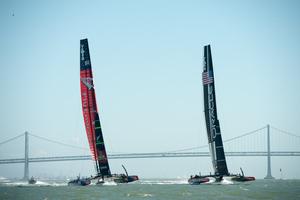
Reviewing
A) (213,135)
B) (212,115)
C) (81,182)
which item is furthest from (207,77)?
(81,182)

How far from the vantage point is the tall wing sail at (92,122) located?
182 feet

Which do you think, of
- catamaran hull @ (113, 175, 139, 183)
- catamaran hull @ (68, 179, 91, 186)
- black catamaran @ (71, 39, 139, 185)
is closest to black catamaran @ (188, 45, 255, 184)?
catamaran hull @ (113, 175, 139, 183)

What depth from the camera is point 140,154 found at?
12225cm

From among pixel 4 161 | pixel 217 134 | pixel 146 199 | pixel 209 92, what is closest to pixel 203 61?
pixel 209 92

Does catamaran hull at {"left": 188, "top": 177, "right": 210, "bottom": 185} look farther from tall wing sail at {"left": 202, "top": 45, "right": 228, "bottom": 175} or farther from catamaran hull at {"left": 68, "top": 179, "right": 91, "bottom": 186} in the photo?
catamaran hull at {"left": 68, "top": 179, "right": 91, "bottom": 186}

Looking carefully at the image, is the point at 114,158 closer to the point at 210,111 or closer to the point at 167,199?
the point at 210,111

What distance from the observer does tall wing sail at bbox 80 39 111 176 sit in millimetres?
55469

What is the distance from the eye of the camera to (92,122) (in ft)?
183

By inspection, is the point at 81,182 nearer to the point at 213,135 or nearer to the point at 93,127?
the point at 93,127

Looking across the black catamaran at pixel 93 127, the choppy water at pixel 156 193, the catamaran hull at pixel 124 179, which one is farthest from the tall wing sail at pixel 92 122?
the choppy water at pixel 156 193

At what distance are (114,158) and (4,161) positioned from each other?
22578 millimetres

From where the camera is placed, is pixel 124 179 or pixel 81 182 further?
pixel 81 182

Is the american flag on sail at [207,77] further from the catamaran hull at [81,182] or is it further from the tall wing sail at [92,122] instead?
the catamaran hull at [81,182]

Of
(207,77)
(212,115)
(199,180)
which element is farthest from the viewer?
(207,77)
